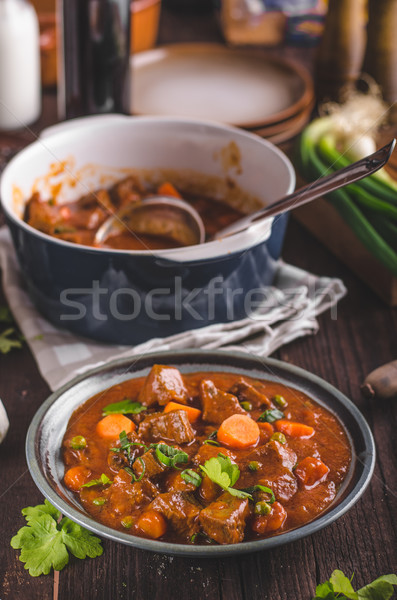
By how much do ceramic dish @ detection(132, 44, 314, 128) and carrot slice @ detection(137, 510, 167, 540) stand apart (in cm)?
233

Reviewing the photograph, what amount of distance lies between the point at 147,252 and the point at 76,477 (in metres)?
0.74

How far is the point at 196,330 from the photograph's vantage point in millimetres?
2537

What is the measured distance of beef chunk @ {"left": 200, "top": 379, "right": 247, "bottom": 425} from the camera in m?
2.01

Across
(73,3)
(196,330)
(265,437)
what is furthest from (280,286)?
(73,3)

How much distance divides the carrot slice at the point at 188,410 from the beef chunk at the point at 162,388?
2 centimetres

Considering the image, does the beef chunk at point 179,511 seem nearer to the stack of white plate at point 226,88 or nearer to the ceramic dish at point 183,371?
the ceramic dish at point 183,371

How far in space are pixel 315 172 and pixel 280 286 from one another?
0.53 metres

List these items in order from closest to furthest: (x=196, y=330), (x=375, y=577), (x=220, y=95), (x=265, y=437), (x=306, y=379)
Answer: (x=375, y=577) < (x=265, y=437) < (x=306, y=379) < (x=196, y=330) < (x=220, y=95)

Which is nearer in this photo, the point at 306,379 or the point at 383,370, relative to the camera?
the point at 306,379

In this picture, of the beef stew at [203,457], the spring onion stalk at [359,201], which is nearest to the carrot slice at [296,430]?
the beef stew at [203,457]

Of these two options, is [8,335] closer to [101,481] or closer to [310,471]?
[101,481]

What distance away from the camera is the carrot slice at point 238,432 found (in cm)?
193

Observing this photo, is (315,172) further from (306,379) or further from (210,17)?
(210,17)

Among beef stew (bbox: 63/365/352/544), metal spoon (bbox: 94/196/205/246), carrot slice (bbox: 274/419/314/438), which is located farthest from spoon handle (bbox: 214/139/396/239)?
carrot slice (bbox: 274/419/314/438)
